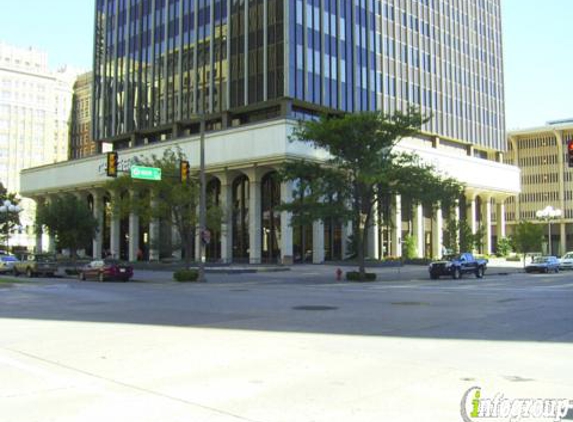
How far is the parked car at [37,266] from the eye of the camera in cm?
4391

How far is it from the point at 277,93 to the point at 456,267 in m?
25.3

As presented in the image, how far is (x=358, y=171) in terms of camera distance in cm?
3597

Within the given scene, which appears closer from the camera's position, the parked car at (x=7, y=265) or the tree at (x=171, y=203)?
the tree at (x=171, y=203)

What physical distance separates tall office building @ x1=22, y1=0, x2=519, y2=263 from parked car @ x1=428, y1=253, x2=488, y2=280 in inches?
201

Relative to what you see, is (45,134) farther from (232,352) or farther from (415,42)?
(232,352)

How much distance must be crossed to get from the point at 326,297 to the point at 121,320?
9200 millimetres

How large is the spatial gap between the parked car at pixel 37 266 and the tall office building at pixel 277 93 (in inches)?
535

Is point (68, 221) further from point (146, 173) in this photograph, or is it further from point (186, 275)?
point (146, 173)

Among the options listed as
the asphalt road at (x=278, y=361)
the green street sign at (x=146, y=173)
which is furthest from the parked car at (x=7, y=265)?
the asphalt road at (x=278, y=361)

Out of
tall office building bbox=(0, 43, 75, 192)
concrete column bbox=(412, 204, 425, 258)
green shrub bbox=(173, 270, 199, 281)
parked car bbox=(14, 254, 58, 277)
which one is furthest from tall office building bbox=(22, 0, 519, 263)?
tall office building bbox=(0, 43, 75, 192)

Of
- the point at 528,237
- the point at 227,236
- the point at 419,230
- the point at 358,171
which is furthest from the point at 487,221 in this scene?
the point at 358,171

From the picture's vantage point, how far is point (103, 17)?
76938mm

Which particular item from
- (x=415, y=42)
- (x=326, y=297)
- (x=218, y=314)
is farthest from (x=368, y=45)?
(x=218, y=314)

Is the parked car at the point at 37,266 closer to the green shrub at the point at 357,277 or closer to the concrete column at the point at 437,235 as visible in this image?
the green shrub at the point at 357,277
